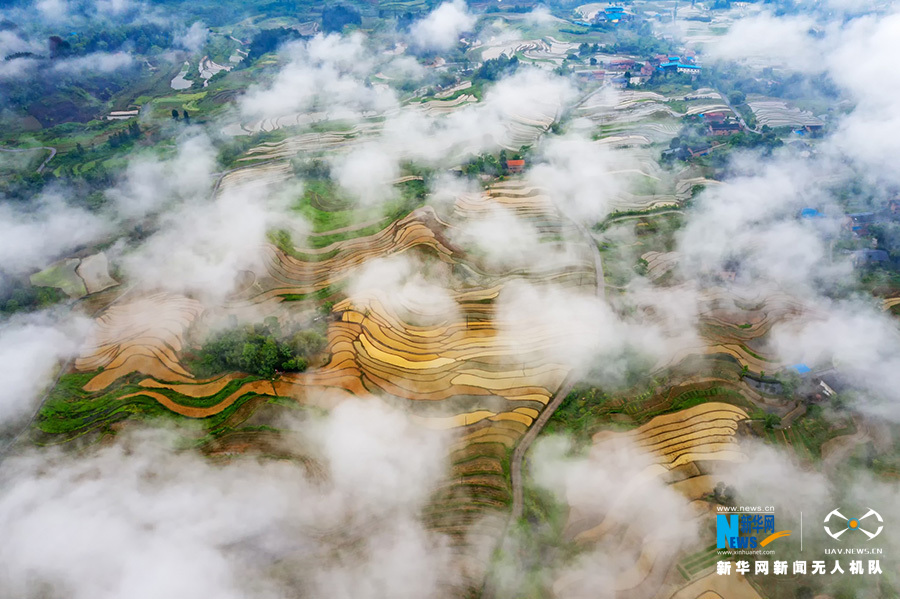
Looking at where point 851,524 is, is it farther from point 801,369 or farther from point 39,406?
point 39,406

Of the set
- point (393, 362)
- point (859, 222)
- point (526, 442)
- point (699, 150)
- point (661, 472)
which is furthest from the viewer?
point (699, 150)

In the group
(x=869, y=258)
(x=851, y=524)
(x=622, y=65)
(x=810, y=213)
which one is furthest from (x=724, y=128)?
(x=851, y=524)

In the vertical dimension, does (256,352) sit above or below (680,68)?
below

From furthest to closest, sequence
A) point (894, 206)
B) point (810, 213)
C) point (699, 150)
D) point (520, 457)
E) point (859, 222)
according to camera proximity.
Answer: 1. point (699, 150)
2. point (894, 206)
3. point (810, 213)
4. point (859, 222)
5. point (520, 457)

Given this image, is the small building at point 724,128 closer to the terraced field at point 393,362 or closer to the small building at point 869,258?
the small building at point 869,258

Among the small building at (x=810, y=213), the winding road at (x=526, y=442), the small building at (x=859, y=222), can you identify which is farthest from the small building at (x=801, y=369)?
the small building at (x=859, y=222)

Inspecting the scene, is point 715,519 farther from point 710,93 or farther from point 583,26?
point 583,26

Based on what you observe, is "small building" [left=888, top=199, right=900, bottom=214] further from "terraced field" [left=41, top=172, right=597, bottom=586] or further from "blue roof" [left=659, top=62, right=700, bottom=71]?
"blue roof" [left=659, top=62, right=700, bottom=71]

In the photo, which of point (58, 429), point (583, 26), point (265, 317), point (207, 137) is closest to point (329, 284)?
point (265, 317)

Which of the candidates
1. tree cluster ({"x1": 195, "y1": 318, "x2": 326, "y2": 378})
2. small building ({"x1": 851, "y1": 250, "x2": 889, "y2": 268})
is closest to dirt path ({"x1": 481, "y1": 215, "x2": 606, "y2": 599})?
tree cluster ({"x1": 195, "y1": 318, "x2": 326, "y2": 378})
